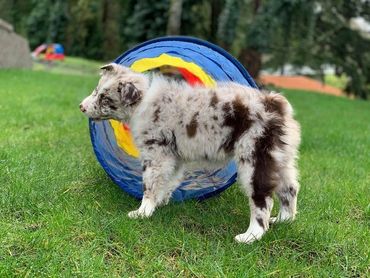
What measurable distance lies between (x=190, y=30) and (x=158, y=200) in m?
22.6

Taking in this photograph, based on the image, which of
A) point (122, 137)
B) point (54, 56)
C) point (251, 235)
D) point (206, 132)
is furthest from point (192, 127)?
point (54, 56)

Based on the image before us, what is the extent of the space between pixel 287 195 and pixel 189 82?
1533 millimetres

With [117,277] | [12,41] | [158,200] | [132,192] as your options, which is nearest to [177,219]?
[158,200]

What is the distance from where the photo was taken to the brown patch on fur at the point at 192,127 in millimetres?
4309

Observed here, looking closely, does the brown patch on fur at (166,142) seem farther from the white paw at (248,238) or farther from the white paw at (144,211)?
the white paw at (248,238)

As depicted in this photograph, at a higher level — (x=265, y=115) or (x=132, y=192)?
(x=265, y=115)

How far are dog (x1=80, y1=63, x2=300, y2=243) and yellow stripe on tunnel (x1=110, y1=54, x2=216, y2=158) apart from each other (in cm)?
113

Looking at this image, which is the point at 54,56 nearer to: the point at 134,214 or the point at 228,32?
the point at 228,32

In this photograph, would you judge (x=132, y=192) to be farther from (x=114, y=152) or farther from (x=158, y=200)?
(x=114, y=152)

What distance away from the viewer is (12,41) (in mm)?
19172

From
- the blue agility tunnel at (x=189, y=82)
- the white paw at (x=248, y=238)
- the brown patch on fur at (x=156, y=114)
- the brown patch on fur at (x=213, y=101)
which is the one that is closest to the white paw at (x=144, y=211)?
the blue agility tunnel at (x=189, y=82)

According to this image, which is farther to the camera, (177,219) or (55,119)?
(55,119)

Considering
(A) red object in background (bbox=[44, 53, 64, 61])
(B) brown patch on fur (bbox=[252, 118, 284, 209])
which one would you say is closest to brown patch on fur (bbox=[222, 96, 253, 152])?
(B) brown patch on fur (bbox=[252, 118, 284, 209])

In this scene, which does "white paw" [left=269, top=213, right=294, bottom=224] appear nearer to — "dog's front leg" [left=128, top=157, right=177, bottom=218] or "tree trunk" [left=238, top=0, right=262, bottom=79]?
"dog's front leg" [left=128, top=157, right=177, bottom=218]
